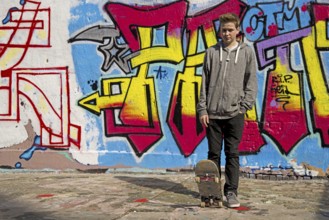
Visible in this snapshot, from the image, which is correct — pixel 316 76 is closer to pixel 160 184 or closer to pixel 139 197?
pixel 160 184

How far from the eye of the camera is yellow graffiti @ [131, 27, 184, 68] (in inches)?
274

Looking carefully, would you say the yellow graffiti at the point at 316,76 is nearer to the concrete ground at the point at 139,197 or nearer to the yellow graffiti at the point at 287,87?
the yellow graffiti at the point at 287,87

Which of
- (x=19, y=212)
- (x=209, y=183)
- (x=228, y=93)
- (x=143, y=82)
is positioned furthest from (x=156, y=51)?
(x=19, y=212)

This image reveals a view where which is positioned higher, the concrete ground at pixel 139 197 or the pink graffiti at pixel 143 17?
the pink graffiti at pixel 143 17

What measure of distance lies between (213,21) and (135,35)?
1.13 meters

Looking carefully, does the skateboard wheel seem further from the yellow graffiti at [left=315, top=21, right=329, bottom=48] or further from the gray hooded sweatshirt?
the yellow graffiti at [left=315, top=21, right=329, bottom=48]

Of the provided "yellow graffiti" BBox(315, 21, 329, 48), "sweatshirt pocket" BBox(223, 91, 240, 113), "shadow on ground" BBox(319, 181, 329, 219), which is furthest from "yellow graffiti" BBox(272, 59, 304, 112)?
A: "sweatshirt pocket" BBox(223, 91, 240, 113)

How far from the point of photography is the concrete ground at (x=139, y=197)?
4812mm

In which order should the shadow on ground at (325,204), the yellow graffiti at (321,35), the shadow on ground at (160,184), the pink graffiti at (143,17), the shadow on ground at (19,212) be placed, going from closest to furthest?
the shadow on ground at (19,212), the shadow on ground at (325,204), the shadow on ground at (160,184), the yellow graffiti at (321,35), the pink graffiti at (143,17)

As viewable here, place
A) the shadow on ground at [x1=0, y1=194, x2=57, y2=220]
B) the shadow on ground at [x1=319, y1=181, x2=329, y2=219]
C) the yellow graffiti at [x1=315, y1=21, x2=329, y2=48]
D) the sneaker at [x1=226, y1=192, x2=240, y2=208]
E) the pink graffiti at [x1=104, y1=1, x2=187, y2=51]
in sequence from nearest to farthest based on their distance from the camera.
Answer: the shadow on ground at [x1=0, y1=194, x2=57, y2=220]
the shadow on ground at [x1=319, y1=181, x2=329, y2=219]
the sneaker at [x1=226, y1=192, x2=240, y2=208]
the yellow graffiti at [x1=315, y1=21, x2=329, y2=48]
the pink graffiti at [x1=104, y1=1, x2=187, y2=51]

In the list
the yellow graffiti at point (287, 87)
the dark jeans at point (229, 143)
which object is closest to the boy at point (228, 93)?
the dark jeans at point (229, 143)

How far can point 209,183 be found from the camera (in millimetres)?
4895

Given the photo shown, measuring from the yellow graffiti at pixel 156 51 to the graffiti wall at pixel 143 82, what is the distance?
14 millimetres

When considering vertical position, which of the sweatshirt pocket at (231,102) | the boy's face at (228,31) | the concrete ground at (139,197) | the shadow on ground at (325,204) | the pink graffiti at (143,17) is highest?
the pink graffiti at (143,17)
